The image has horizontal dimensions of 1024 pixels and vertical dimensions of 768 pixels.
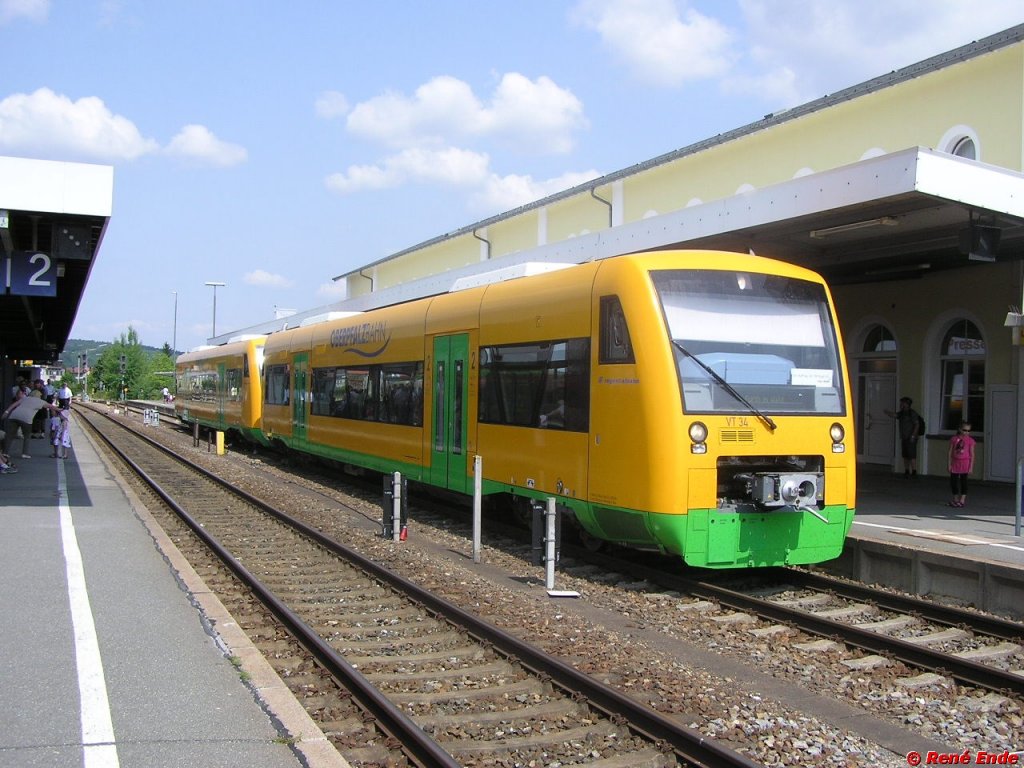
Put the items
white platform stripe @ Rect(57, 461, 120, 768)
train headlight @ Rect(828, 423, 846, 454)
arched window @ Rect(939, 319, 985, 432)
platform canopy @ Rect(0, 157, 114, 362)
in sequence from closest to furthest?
white platform stripe @ Rect(57, 461, 120, 768), train headlight @ Rect(828, 423, 846, 454), platform canopy @ Rect(0, 157, 114, 362), arched window @ Rect(939, 319, 985, 432)

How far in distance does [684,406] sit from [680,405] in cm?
5

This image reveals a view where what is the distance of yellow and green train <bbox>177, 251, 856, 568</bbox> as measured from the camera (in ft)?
26.8

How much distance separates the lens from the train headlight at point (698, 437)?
26.6 feet

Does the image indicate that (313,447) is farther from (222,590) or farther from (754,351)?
(754,351)

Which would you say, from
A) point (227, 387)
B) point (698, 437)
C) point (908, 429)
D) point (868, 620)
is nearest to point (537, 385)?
point (698, 437)

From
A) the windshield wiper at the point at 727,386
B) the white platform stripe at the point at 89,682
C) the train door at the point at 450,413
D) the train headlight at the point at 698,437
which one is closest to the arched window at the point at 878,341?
the train door at the point at 450,413

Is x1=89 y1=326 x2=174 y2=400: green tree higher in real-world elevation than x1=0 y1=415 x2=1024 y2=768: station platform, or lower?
higher

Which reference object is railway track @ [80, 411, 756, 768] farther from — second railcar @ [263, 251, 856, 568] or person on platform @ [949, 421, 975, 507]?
person on platform @ [949, 421, 975, 507]

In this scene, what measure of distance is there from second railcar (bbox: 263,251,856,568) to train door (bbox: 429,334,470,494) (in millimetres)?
1030

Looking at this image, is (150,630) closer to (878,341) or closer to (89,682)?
(89,682)

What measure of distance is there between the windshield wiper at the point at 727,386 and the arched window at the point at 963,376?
32.7 feet

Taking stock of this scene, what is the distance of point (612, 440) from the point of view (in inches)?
342

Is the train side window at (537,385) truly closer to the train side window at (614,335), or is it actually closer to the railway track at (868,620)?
the train side window at (614,335)

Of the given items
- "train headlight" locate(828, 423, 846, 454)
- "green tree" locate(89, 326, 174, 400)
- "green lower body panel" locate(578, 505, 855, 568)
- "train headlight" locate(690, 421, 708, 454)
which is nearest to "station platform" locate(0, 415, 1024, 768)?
"green lower body panel" locate(578, 505, 855, 568)
